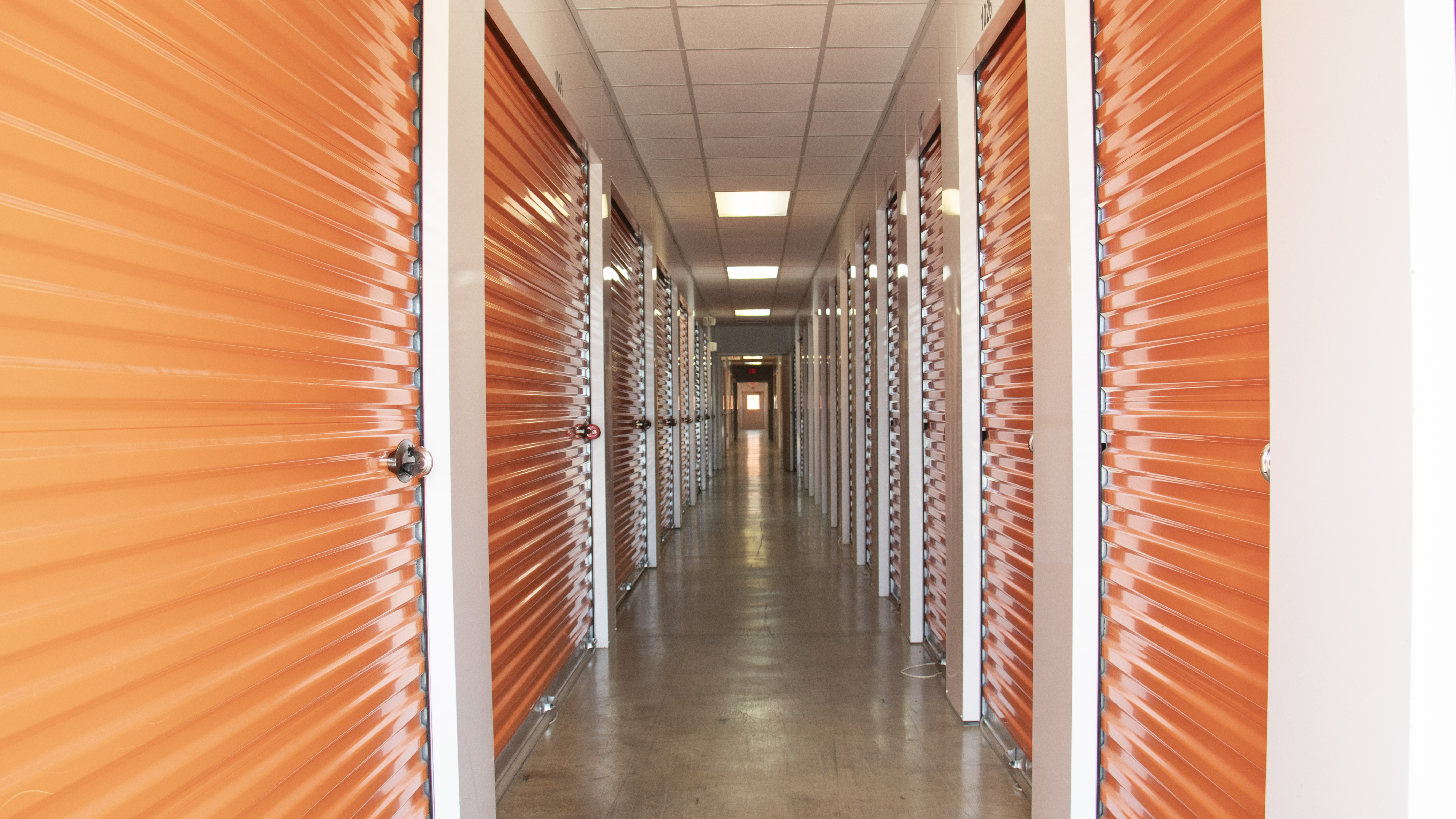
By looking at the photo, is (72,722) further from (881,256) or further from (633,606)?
(881,256)

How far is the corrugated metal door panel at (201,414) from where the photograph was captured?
3.06 ft

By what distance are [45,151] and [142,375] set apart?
1.03 ft

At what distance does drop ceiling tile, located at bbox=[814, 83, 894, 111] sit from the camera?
430 cm

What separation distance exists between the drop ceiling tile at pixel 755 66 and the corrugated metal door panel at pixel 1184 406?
227cm

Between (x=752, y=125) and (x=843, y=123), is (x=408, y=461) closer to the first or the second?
(x=752, y=125)

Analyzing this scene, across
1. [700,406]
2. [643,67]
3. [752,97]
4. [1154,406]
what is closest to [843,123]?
[752,97]

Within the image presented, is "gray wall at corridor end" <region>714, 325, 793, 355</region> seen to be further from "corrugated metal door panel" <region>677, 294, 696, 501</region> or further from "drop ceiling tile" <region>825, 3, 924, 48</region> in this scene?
"drop ceiling tile" <region>825, 3, 924, 48</region>

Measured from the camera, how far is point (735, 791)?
2.42 metres

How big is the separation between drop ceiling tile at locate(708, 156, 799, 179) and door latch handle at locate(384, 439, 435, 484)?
4385 millimetres

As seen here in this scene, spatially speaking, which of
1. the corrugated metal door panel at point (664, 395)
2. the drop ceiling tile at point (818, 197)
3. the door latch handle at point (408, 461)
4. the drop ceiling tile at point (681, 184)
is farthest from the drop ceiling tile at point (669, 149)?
the door latch handle at point (408, 461)

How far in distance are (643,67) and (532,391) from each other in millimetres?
2134


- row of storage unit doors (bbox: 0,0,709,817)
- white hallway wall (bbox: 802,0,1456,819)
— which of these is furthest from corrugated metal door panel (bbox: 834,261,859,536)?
white hallway wall (bbox: 802,0,1456,819)

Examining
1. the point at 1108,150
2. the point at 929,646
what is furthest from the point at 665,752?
the point at 1108,150

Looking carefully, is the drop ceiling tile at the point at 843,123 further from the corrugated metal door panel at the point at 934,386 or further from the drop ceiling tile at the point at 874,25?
the corrugated metal door panel at the point at 934,386
